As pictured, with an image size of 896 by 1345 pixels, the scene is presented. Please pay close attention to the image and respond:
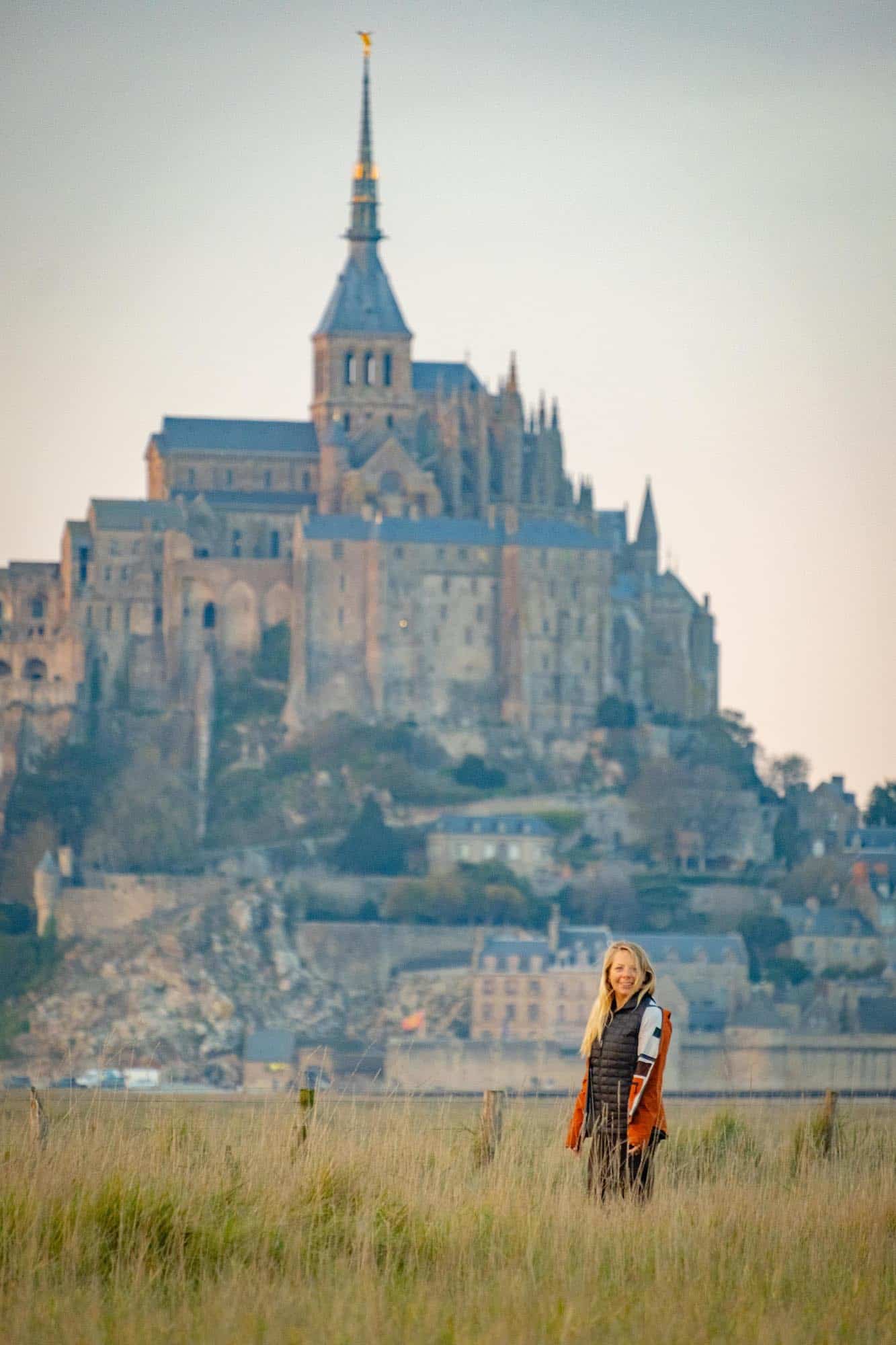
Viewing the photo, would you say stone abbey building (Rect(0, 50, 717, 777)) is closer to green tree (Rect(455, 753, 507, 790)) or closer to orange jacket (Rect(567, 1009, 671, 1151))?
green tree (Rect(455, 753, 507, 790))

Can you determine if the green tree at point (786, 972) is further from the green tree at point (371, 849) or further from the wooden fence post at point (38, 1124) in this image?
the wooden fence post at point (38, 1124)

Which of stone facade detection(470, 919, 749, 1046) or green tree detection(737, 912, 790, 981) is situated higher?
green tree detection(737, 912, 790, 981)

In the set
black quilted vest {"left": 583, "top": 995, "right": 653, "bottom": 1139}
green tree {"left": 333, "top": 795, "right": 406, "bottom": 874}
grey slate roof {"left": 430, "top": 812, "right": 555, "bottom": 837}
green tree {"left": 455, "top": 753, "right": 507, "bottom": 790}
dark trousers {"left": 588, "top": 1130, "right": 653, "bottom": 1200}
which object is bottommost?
dark trousers {"left": 588, "top": 1130, "right": 653, "bottom": 1200}

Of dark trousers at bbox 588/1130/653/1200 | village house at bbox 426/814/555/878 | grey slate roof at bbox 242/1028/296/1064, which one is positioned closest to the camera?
dark trousers at bbox 588/1130/653/1200

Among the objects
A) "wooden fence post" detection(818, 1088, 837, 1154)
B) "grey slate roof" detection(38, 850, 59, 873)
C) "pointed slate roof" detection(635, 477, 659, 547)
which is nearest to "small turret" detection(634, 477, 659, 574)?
"pointed slate roof" detection(635, 477, 659, 547)

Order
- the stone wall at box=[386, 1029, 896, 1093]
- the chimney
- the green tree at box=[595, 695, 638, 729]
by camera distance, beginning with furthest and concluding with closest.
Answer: the green tree at box=[595, 695, 638, 729] → the chimney → the stone wall at box=[386, 1029, 896, 1093]

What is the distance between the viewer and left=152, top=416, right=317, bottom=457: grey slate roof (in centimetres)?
7619

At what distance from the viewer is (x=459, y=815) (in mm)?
69562

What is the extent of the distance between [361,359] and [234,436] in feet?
12.6

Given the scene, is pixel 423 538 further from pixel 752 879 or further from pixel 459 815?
pixel 752 879

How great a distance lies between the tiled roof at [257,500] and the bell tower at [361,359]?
204 cm

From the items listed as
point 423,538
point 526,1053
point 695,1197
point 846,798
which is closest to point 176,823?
point 423,538

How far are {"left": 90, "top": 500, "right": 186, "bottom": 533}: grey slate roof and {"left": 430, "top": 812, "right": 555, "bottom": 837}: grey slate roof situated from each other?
32.1 feet

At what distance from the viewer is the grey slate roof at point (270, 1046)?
5894cm
